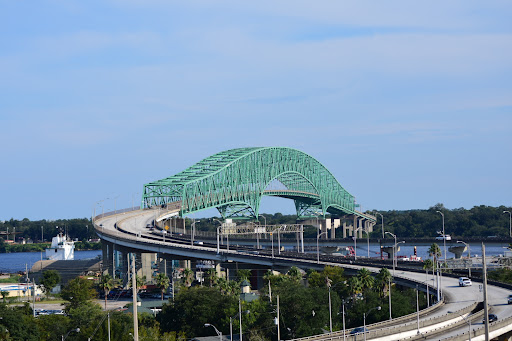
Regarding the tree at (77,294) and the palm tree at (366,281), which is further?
the tree at (77,294)

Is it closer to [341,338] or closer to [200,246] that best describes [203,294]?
[341,338]

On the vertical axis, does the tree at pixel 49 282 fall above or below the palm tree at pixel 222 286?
below

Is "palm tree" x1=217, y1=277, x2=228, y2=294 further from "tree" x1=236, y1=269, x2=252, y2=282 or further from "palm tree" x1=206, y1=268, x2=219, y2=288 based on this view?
"tree" x1=236, y1=269, x2=252, y2=282

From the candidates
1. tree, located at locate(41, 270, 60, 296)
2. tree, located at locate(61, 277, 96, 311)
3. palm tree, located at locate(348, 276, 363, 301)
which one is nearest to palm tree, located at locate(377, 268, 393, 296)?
palm tree, located at locate(348, 276, 363, 301)

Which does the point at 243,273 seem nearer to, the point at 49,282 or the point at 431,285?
the point at 49,282

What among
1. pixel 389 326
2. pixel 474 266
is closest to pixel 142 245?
pixel 474 266

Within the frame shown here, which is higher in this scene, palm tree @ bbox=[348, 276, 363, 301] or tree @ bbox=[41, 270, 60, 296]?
palm tree @ bbox=[348, 276, 363, 301]

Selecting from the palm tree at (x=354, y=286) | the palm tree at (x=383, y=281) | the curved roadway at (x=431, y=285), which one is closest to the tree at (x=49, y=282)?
the curved roadway at (x=431, y=285)

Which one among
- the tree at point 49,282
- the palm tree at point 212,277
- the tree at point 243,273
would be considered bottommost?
the tree at point 49,282

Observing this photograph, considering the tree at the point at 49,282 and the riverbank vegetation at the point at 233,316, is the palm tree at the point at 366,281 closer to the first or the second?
the riverbank vegetation at the point at 233,316

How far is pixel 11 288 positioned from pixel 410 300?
319 feet

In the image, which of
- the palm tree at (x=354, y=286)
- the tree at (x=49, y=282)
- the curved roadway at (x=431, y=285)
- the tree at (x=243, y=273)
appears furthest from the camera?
the tree at (x=49, y=282)

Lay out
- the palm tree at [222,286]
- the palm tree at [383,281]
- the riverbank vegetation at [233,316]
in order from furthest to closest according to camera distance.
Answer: the palm tree at [222,286], the palm tree at [383,281], the riverbank vegetation at [233,316]

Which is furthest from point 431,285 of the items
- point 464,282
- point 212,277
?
point 212,277
